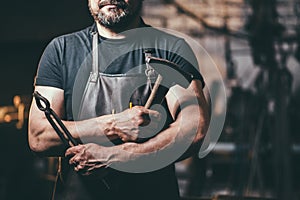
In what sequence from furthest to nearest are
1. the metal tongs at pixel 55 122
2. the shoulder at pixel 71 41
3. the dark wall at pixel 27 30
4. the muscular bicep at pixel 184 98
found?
the dark wall at pixel 27 30
the shoulder at pixel 71 41
the muscular bicep at pixel 184 98
the metal tongs at pixel 55 122

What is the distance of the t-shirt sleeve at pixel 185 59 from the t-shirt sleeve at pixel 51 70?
0.52m

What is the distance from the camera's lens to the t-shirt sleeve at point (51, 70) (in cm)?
299

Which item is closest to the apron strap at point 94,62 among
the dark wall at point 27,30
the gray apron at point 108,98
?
the gray apron at point 108,98

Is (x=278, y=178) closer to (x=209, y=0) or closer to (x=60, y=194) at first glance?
(x=60, y=194)

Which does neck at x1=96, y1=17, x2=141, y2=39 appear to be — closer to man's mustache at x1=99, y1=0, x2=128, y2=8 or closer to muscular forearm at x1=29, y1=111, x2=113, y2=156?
man's mustache at x1=99, y1=0, x2=128, y2=8

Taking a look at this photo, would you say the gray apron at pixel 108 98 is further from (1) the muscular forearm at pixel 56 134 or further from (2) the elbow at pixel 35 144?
(2) the elbow at pixel 35 144

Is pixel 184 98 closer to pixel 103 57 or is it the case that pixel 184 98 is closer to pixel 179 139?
pixel 179 139

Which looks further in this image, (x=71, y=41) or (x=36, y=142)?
(x=71, y=41)

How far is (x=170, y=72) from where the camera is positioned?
295 centimetres

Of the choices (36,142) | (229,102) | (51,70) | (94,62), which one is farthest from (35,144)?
(229,102)

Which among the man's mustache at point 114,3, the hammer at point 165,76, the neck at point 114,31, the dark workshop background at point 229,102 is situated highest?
the man's mustache at point 114,3

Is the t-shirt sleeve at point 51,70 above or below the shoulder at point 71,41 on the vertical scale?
below

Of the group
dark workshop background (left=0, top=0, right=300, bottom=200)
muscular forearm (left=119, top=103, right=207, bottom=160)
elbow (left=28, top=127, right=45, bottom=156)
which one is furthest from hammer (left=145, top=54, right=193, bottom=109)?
dark workshop background (left=0, top=0, right=300, bottom=200)

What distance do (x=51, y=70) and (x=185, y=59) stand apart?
61 cm
